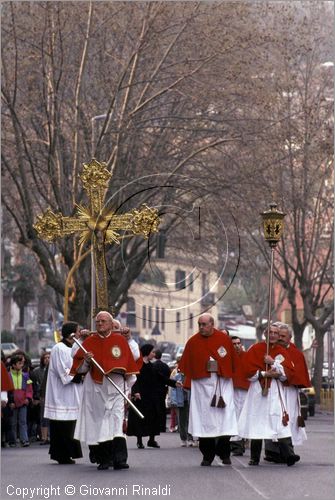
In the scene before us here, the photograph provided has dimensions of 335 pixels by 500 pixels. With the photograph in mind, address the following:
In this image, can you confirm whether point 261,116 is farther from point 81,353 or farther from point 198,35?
point 81,353

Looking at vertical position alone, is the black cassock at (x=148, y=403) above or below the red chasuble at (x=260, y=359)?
below

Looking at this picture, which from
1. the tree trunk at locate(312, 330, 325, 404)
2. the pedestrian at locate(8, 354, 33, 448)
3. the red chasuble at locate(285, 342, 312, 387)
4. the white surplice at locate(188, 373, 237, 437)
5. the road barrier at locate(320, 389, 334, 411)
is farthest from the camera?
the tree trunk at locate(312, 330, 325, 404)

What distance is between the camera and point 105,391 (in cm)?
2019

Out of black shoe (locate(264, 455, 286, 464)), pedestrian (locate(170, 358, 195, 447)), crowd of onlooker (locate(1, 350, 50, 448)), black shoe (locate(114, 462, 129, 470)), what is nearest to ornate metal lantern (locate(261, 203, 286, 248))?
black shoe (locate(264, 455, 286, 464))

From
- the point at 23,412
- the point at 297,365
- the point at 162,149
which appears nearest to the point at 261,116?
the point at 162,149

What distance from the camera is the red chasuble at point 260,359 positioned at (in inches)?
840

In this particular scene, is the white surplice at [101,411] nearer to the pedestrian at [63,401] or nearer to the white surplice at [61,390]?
the pedestrian at [63,401]

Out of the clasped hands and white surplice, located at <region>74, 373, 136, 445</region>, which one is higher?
the clasped hands

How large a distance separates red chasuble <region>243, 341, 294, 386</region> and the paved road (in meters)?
1.11

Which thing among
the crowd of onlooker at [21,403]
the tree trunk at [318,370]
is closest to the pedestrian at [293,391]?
the crowd of onlooker at [21,403]

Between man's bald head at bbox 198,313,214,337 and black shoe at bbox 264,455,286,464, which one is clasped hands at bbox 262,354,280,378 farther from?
black shoe at bbox 264,455,286,464

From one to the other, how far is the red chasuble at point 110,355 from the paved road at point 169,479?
1117 millimetres

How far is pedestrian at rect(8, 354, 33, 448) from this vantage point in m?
28.3

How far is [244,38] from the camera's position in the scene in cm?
3878
